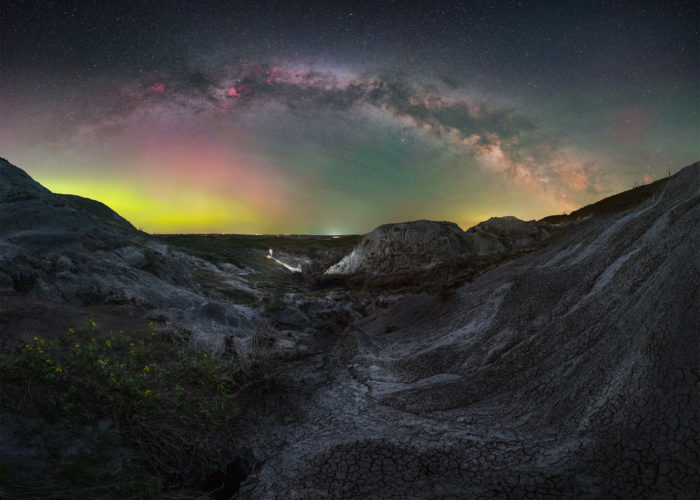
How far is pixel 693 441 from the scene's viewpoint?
255cm

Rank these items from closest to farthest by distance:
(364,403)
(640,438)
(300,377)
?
1. (640,438)
2. (364,403)
3. (300,377)

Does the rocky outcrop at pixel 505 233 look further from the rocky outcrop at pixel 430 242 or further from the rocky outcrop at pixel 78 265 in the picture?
the rocky outcrop at pixel 78 265

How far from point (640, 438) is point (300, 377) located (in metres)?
4.48

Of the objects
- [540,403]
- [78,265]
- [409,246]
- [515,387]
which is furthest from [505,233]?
[78,265]

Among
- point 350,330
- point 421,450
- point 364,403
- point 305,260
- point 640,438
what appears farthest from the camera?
point 305,260

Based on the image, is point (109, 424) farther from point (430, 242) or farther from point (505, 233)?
point (505, 233)

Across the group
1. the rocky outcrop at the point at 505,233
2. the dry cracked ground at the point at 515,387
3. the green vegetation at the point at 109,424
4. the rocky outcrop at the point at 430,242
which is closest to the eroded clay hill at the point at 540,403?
the dry cracked ground at the point at 515,387

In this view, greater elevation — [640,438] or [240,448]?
[640,438]

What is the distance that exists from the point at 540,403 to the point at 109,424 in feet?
15.6

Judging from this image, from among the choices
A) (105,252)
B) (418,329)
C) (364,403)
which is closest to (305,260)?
(105,252)

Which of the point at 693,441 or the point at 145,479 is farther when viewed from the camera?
the point at 145,479

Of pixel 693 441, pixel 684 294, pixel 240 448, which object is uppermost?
pixel 684 294

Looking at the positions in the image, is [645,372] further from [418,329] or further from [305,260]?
[305,260]

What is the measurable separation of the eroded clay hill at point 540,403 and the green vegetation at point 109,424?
68 cm
